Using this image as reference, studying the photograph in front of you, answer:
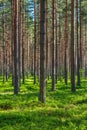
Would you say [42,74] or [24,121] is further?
[42,74]

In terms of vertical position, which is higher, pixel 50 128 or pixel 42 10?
pixel 42 10

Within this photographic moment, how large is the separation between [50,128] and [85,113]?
8.79 ft

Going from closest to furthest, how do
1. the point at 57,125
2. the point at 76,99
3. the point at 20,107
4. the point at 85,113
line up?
the point at 57,125 → the point at 85,113 → the point at 20,107 → the point at 76,99

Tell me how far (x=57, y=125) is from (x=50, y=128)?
1.73 feet

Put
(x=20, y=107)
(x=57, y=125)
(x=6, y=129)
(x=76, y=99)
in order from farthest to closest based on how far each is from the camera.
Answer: (x=76, y=99), (x=20, y=107), (x=57, y=125), (x=6, y=129)

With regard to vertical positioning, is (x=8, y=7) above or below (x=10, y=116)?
above

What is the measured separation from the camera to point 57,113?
37.3 ft

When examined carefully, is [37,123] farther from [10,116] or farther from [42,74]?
[42,74]

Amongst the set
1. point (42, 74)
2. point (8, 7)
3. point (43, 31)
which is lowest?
point (42, 74)

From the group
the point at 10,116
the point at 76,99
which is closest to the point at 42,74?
the point at 76,99

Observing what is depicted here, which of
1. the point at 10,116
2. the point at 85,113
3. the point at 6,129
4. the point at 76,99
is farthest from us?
the point at 76,99

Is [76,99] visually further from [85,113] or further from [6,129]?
[6,129]

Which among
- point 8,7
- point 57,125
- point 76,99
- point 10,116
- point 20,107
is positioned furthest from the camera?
point 8,7

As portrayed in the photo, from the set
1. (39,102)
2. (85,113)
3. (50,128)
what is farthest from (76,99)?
(50,128)
